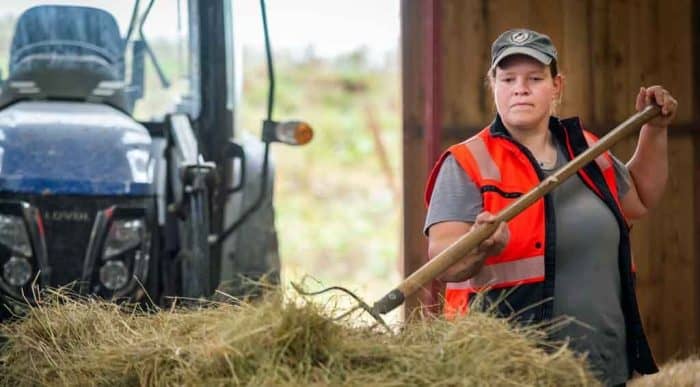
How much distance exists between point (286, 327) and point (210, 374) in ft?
0.62

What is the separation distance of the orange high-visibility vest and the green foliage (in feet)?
29.0

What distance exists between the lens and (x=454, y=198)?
3.64m

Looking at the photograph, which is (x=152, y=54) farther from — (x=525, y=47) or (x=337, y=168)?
(x=337, y=168)

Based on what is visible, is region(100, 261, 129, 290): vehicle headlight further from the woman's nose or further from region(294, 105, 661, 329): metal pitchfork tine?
the woman's nose

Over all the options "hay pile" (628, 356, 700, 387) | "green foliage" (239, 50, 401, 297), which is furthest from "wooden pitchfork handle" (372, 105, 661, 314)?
"green foliage" (239, 50, 401, 297)

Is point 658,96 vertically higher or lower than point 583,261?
higher

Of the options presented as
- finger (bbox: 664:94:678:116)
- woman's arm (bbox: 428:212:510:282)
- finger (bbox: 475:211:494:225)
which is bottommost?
woman's arm (bbox: 428:212:510:282)

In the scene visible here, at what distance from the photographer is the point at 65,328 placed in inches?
144

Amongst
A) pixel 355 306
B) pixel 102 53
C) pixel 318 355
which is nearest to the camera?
pixel 318 355

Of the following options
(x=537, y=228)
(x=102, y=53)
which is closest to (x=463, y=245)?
(x=537, y=228)

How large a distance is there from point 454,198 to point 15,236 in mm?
2366

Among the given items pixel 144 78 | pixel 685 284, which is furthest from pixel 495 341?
pixel 685 284

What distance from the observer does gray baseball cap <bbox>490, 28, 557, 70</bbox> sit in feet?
12.1

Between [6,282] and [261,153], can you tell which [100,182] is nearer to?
[6,282]
